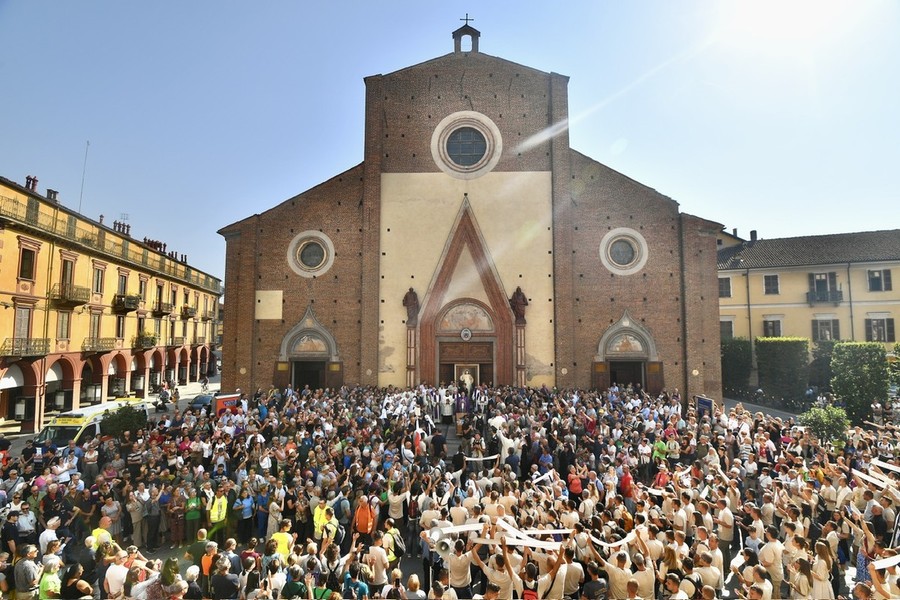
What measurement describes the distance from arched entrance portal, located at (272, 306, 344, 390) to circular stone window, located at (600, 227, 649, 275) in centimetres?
1377

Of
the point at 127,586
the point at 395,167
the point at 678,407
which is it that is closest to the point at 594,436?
the point at 678,407

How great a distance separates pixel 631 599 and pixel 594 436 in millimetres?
8577

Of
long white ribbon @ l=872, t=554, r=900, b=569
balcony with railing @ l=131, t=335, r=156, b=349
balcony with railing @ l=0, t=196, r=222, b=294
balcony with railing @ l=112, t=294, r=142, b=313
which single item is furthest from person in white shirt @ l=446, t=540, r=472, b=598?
balcony with railing @ l=131, t=335, r=156, b=349

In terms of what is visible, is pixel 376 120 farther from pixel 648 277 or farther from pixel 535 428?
pixel 535 428

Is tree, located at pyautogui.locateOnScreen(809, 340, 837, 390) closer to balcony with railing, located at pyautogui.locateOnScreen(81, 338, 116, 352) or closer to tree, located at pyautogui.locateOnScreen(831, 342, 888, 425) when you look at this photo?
tree, located at pyautogui.locateOnScreen(831, 342, 888, 425)

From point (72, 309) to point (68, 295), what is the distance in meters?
1.67

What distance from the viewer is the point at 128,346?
35188 millimetres

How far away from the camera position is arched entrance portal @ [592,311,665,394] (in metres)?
23.8

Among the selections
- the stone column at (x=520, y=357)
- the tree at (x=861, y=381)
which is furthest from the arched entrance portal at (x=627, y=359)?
the tree at (x=861, y=381)

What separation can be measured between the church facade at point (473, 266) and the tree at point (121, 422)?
629cm

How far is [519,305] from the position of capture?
2412 centimetres

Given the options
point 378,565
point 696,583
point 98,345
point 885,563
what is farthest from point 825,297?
point 98,345

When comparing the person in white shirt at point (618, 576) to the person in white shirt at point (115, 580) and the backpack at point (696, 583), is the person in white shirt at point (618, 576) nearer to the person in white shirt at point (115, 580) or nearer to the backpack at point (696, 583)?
the backpack at point (696, 583)

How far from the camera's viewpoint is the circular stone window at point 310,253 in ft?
81.7
